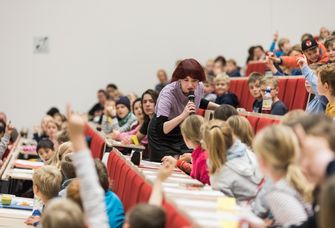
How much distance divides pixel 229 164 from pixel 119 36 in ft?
28.7

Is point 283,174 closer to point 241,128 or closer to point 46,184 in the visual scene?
point 241,128

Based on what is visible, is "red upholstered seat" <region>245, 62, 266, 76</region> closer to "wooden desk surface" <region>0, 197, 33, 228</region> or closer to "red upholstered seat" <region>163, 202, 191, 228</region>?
"wooden desk surface" <region>0, 197, 33, 228</region>

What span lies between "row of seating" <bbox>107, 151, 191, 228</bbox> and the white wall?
23.0ft

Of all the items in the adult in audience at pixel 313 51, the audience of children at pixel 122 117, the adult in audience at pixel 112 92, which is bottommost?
the adult in audience at pixel 112 92

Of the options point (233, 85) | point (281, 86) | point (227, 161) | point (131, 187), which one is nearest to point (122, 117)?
point (233, 85)

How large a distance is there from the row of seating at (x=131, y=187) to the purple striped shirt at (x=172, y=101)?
508 millimetres

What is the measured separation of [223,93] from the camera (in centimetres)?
773

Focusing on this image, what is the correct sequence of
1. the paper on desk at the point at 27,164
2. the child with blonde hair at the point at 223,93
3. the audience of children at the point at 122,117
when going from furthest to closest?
the child with blonde hair at the point at 223,93 < the audience of children at the point at 122,117 < the paper on desk at the point at 27,164

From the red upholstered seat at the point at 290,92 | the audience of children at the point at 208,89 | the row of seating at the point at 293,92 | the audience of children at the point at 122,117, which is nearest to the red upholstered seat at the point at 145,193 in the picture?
the row of seating at the point at 293,92

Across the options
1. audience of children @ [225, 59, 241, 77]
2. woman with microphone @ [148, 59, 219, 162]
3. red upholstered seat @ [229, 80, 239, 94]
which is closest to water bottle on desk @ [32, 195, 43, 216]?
woman with microphone @ [148, 59, 219, 162]

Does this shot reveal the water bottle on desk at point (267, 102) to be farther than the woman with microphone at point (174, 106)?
Yes

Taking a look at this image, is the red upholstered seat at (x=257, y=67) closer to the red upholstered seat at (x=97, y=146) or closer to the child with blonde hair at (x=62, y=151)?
the red upholstered seat at (x=97, y=146)

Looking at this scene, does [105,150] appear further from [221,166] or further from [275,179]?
[275,179]

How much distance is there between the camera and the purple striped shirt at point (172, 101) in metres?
5.25
